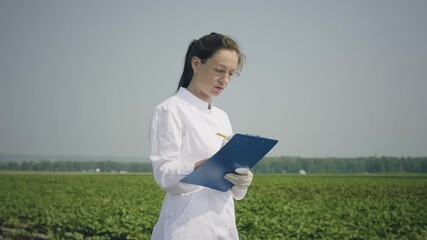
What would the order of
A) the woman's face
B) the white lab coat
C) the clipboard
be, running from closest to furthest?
the clipboard
the white lab coat
the woman's face

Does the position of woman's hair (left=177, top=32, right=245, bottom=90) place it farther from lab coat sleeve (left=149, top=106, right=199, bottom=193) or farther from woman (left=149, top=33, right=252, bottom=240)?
lab coat sleeve (left=149, top=106, right=199, bottom=193)

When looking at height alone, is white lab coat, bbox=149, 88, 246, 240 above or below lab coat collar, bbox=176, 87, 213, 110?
below

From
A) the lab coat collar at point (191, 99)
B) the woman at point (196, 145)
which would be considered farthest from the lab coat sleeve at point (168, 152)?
the lab coat collar at point (191, 99)

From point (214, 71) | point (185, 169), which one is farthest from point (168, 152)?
point (214, 71)

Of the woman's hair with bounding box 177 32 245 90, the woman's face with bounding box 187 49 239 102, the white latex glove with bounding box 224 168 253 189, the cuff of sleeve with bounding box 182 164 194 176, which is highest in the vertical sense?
the woman's hair with bounding box 177 32 245 90

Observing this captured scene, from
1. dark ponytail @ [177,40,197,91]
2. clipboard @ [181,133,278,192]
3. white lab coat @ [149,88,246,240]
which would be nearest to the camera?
clipboard @ [181,133,278,192]

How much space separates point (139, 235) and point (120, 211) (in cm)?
199

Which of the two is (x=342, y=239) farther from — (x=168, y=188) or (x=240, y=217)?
(x=168, y=188)

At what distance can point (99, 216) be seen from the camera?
7891 mm

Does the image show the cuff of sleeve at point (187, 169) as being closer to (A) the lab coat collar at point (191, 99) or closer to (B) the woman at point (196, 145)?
(B) the woman at point (196, 145)

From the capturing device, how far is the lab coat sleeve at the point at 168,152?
1.77 m

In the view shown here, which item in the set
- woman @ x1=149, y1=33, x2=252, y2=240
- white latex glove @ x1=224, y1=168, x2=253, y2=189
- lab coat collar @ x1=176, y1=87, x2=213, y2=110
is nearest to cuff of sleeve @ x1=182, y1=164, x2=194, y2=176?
woman @ x1=149, y1=33, x2=252, y2=240

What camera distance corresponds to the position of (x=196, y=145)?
Result: 1898mm

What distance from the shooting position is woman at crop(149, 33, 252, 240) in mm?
1806
